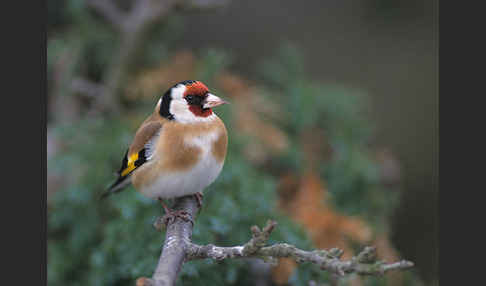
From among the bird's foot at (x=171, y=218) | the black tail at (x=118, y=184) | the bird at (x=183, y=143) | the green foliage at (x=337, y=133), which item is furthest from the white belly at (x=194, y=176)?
the green foliage at (x=337, y=133)

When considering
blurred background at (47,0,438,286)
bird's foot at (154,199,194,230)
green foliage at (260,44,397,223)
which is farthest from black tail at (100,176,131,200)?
green foliage at (260,44,397,223)

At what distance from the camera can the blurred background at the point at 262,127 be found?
3422 mm

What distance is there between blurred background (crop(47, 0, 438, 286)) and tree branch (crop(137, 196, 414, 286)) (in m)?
0.64

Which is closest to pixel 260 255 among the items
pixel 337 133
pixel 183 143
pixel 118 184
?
pixel 183 143

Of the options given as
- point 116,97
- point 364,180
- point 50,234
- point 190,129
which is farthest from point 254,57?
point 190,129

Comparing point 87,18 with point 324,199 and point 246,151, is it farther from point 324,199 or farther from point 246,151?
point 324,199

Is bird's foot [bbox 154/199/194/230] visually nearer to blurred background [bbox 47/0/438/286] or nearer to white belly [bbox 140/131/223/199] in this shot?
white belly [bbox 140/131/223/199]

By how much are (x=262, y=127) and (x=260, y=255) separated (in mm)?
2844

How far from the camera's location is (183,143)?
2729 mm

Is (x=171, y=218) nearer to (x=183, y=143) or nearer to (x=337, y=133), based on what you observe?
(x=183, y=143)

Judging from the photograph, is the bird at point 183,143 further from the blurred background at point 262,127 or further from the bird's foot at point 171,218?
the blurred background at point 262,127

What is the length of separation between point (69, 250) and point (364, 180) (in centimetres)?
251

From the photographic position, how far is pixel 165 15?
5.31 meters

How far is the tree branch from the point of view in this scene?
169 cm
